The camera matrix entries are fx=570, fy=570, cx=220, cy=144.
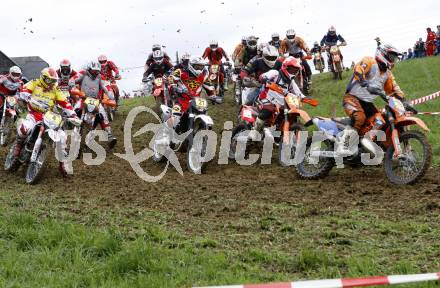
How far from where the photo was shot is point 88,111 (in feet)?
41.7

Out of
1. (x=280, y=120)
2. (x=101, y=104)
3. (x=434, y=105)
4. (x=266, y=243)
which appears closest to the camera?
(x=266, y=243)

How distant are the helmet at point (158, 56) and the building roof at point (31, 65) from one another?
36.6 m

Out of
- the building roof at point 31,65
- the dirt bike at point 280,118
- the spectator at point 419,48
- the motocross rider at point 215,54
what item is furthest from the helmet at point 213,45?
the building roof at point 31,65

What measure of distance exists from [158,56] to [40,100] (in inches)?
240

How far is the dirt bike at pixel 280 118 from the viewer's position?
1005 centimetres

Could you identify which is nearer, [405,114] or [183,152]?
[405,114]

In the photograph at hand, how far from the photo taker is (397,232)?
6074 millimetres

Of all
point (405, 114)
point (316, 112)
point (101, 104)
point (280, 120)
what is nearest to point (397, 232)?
point (405, 114)

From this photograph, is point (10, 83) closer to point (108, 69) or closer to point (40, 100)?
point (108, 69)

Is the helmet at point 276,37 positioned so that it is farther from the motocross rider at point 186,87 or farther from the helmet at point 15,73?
the helmet at point 15,73

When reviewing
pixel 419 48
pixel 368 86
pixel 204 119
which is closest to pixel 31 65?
pixel 419 48

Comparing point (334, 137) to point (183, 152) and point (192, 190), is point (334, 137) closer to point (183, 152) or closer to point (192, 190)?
point (192, 190)

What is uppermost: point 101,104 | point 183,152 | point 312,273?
point 101,104

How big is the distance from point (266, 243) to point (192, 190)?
3.04 m
